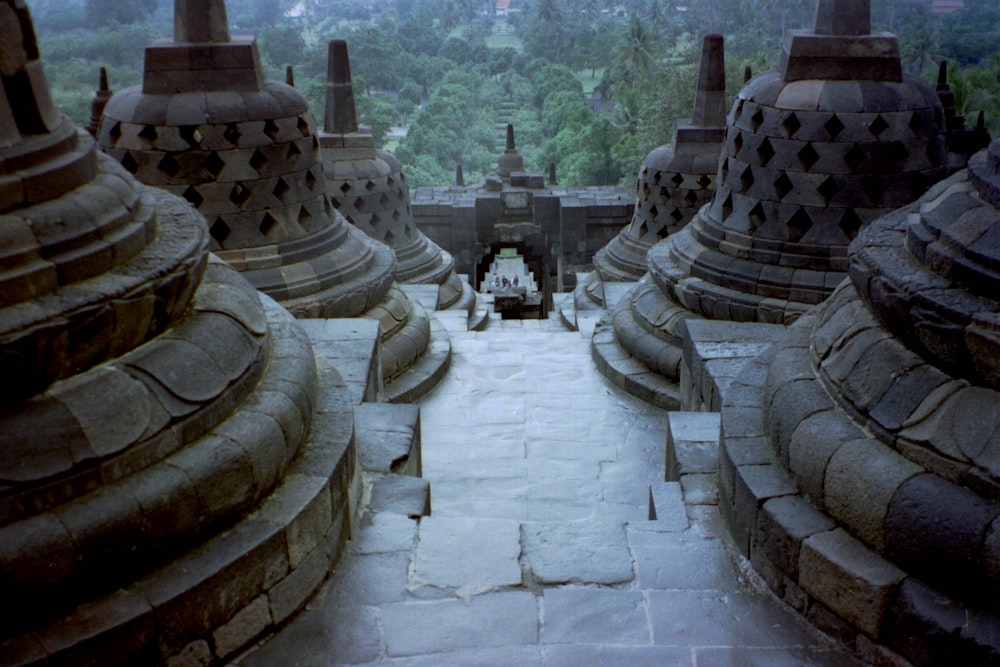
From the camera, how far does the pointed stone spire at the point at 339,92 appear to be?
10.4 meters

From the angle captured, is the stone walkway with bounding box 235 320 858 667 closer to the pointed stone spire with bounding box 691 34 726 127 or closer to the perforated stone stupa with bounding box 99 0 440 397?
the perforated stone stupa with bounding box 99 0 440 397

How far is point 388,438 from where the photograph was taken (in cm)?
460

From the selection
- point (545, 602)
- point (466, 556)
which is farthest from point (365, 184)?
point (545, 602)

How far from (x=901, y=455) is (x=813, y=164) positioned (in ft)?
12.9

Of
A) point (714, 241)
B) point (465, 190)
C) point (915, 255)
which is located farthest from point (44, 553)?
point (465, 190)

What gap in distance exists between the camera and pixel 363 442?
14.9ft

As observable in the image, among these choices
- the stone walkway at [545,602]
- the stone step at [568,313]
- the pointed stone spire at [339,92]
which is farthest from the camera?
the stone step at [568,313]

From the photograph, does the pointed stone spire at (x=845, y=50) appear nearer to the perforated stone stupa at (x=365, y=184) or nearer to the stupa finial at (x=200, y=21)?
the stupa finial at (x=200, y=21)

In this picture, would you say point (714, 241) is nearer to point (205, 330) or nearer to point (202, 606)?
point (205, 330)

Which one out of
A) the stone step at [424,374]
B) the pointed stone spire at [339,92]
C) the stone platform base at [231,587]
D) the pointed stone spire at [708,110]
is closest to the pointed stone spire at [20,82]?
the stone platform base at [231,587]

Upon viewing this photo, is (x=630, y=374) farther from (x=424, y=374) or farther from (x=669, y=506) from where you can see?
(x=669, y=506)

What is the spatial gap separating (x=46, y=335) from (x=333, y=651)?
1.34 metres

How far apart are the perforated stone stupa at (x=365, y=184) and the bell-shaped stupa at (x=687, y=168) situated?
219 cm

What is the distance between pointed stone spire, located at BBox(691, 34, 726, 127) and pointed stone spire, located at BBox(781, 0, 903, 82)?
3.49m
